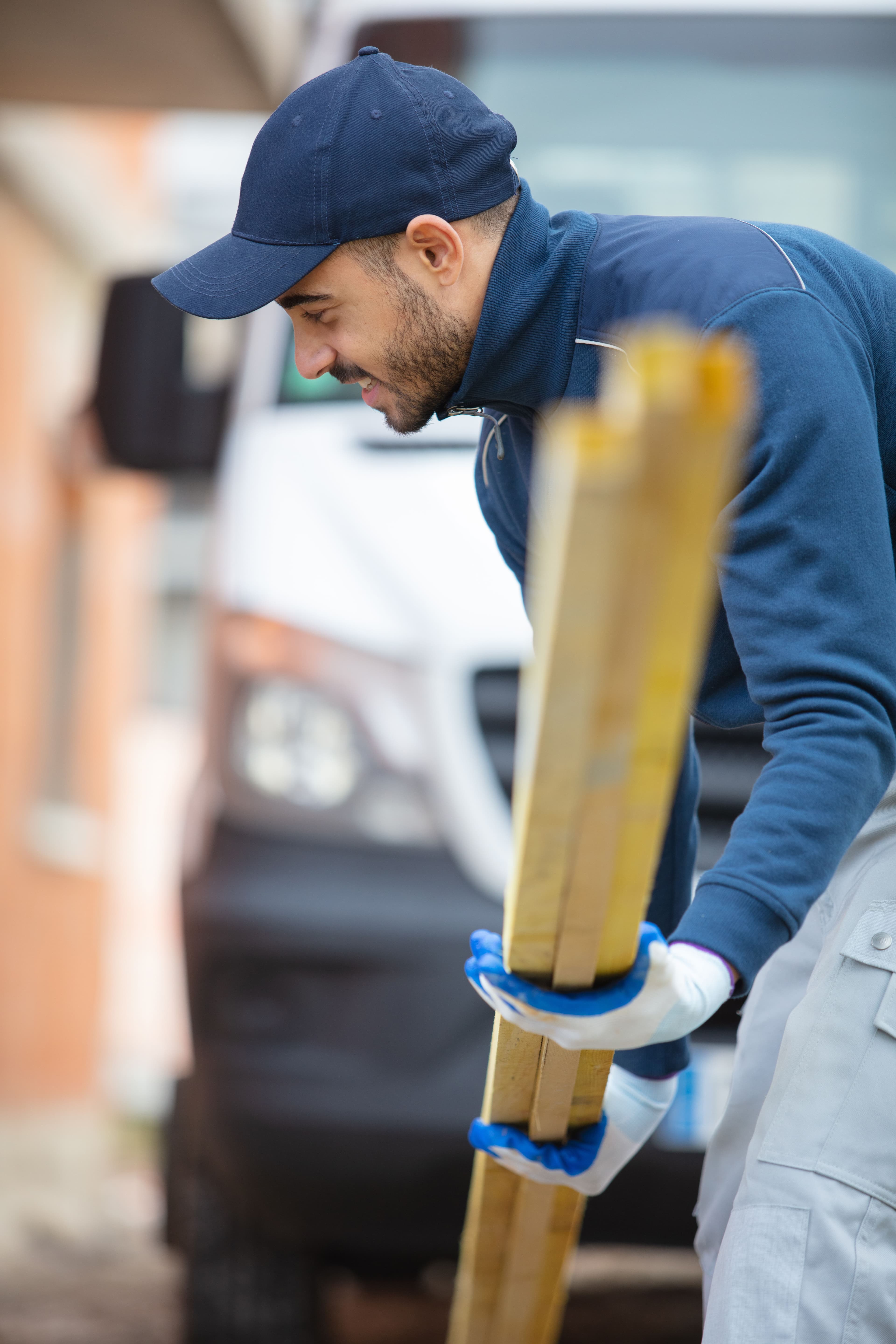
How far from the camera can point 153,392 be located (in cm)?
350

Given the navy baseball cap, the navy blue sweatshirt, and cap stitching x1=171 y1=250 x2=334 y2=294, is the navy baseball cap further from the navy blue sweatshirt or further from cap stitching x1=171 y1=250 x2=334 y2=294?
the navy blue sweatshirt

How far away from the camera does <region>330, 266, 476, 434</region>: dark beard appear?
1688mm

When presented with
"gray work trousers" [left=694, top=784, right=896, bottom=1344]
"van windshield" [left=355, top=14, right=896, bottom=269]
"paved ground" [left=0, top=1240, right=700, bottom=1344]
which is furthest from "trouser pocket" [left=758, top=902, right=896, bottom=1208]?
"paved ground" [left=0, top=1240, right=700, bottom=1344]

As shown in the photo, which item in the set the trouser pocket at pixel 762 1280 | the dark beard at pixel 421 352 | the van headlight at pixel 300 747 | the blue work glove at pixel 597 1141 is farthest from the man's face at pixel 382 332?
the van headlight at pixel 300 747

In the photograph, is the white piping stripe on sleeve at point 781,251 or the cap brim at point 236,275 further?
the cap brim at point 236,275

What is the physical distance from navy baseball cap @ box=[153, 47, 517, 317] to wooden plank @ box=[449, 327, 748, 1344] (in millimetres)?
298

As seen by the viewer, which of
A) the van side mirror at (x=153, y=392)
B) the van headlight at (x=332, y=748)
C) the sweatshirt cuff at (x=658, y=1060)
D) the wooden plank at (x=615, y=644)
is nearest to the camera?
the wooden plank at (x=615, y=644)

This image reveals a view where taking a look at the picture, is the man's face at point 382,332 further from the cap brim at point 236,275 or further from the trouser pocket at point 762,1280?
the trouser pocket at point 762,1280

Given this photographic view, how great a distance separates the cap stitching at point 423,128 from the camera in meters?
1.63

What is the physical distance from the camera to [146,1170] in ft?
21.2

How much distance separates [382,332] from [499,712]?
1209 millimetres

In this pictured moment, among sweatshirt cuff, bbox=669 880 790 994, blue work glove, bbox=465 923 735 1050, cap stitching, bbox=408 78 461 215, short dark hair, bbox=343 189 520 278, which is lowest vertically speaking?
blue work glove, bbox=465 923 735 1050

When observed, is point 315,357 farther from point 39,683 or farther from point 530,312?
point 39,683

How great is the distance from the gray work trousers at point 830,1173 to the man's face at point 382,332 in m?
0.74
